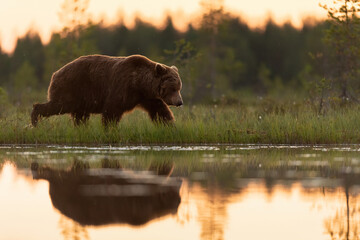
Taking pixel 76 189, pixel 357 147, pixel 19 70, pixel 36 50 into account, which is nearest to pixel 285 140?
pixel 357 147

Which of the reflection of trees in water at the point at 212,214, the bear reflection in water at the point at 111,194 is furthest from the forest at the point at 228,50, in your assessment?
the reflection of trees in water at the point at 212,214

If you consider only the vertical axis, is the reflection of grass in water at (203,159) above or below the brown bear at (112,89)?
below

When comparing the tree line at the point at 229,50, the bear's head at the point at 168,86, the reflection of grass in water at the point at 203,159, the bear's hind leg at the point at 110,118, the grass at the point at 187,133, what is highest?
the tree line at the point at 229,50

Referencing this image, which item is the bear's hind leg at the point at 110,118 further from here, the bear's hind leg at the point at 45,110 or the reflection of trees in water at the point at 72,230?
the reflection of trees in water at the point at 72,230

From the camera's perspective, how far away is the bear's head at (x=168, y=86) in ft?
45.0

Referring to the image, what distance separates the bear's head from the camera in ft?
45.0

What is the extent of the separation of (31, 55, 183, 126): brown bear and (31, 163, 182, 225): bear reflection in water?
433cm

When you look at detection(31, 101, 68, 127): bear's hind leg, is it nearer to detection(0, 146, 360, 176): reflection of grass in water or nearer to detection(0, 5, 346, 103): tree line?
detection(0, 146, 360, 176): reflection of grass in water

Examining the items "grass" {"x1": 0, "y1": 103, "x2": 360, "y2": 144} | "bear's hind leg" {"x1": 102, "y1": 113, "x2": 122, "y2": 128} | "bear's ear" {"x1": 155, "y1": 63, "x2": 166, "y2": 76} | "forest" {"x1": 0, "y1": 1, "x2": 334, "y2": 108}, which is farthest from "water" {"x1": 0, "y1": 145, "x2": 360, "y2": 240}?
"forest" {"x1": 0, "y1": 1, "x2": 334, "y2": 108}

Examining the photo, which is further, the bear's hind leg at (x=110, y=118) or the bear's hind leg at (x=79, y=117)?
the bear's hind leg at (x=79, y=117)

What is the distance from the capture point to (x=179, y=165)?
1004 centimetres

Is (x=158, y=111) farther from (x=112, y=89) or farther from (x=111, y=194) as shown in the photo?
(x=111, y=194)

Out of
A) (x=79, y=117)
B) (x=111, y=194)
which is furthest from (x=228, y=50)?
(x=111, y=194)

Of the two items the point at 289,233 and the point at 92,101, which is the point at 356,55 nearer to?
the point at 92,101
